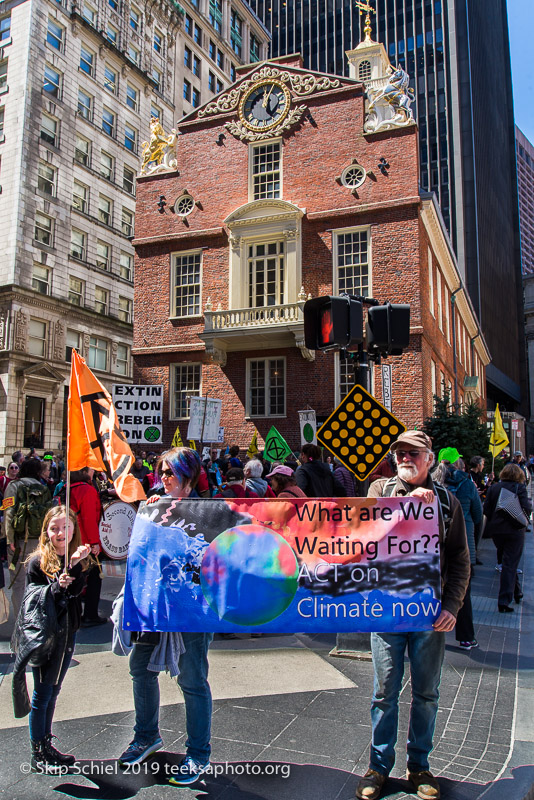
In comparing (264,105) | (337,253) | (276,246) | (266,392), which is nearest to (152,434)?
(266,392)

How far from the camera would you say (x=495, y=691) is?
505cm

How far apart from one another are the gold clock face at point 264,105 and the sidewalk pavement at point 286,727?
2162cm

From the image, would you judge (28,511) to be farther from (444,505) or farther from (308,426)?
(308,426)

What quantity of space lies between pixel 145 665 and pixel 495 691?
3.14m

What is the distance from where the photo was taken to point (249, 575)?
3689mm

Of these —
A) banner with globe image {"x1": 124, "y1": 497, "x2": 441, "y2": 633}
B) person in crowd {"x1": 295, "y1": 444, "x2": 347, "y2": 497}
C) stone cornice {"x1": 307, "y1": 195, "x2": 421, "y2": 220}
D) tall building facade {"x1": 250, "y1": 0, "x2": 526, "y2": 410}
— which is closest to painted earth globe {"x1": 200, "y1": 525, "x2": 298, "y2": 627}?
banner with globe image {"x1": 124, "y1": 497, "x2": 441, "y2": 633}

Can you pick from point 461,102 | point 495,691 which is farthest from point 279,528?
point 461,102

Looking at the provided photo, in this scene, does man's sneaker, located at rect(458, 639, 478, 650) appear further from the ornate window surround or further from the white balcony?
the ornate window surround

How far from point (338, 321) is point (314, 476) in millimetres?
2133

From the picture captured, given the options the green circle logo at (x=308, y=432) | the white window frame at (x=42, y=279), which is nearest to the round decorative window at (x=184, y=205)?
the green circle logo at (x=308, y=432)

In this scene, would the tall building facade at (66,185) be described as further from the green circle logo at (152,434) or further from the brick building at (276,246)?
the green circle logo at (152,434)

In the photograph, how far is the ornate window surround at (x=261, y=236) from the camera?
72.2ft

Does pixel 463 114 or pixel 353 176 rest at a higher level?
pixel 463 114

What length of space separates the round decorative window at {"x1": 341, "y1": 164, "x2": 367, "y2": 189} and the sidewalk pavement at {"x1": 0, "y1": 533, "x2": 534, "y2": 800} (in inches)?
728
